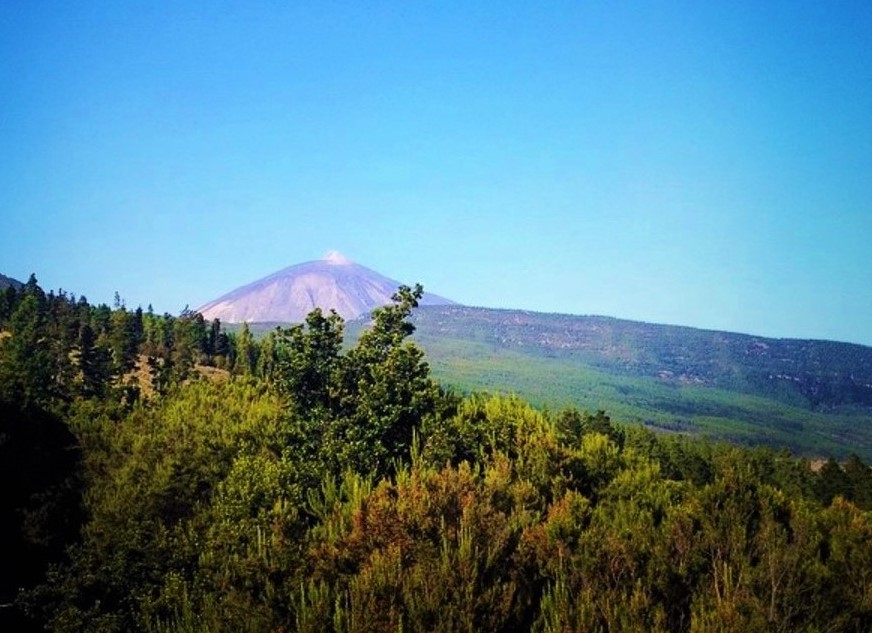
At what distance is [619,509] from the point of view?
151 ft

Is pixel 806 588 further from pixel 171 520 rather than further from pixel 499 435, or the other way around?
pixel 171 520

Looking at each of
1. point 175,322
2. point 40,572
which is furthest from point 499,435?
point 175,322

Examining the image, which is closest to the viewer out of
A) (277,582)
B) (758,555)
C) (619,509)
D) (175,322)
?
(277,582)

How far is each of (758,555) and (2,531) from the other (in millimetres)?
56987

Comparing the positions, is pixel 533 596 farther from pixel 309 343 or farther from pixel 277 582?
pixel 309 343

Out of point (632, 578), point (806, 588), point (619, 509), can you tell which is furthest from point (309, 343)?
point (806, 588)

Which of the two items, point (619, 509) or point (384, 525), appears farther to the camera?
point (619, 509)

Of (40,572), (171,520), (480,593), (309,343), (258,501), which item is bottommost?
(40,572)

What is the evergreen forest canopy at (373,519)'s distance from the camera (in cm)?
2339

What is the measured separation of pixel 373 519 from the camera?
1118 inches

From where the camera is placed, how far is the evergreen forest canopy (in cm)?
2339

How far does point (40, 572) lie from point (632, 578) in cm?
5058

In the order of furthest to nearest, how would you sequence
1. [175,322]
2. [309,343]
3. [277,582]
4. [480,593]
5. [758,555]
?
[175,322] → [309,343] → [758,555] → [277,582] → [480,593]

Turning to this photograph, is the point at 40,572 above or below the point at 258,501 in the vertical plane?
below
